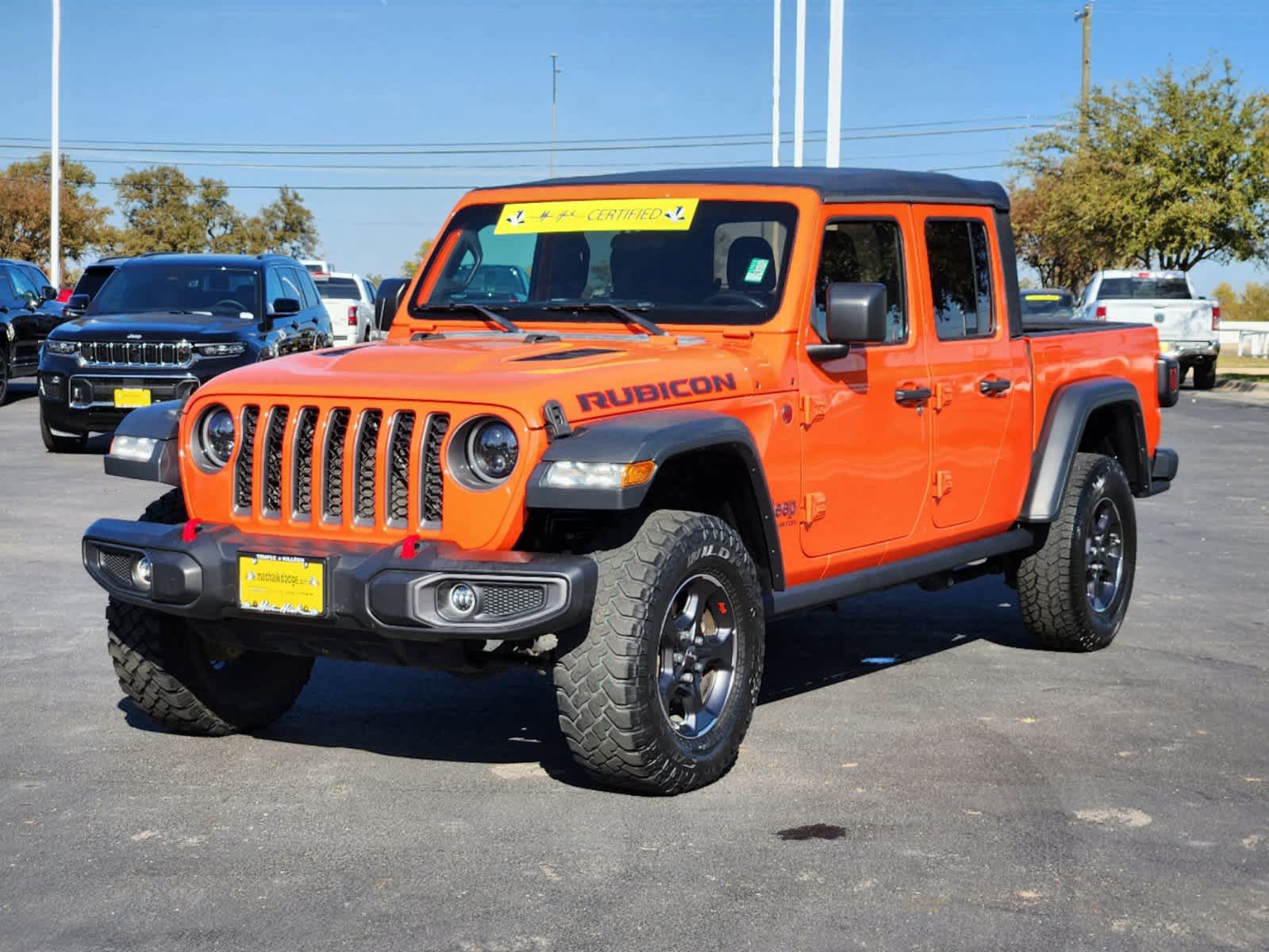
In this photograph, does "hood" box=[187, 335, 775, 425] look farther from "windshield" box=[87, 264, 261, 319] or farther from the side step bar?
"windshield" box=[87, 264, 261, 319]

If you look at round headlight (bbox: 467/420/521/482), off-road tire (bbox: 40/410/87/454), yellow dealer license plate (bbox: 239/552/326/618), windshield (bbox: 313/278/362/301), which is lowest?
off-road tire (bbox: 40/410/87/454)

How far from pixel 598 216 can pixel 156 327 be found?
10.1 metres

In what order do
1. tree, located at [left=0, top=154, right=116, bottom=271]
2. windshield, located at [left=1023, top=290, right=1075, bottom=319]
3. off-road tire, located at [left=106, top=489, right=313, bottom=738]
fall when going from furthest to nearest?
tree, located at [left=0, top=154, right=116, bottom=271] → windshield, located at [left=1023, top=290, right=1075, bottom=319] → off-road tire, located at [left=106, top=489, right=313, bottom=738]

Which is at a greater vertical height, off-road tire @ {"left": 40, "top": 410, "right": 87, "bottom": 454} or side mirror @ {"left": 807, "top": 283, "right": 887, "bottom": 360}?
side mirror @ {"left": 807, "top": 283, "right": 887, "bottom": 360}

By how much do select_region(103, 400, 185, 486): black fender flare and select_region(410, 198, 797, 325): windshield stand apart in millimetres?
1269

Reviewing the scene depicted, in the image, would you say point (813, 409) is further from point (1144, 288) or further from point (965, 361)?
point (1144, 288)

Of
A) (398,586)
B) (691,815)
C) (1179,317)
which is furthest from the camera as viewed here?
(1179,317)

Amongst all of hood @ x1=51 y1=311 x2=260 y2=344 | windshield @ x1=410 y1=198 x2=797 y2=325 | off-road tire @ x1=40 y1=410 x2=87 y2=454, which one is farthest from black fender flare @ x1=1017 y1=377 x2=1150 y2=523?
off-road tire @ x1=40 y1=410 x2=87 y2=454

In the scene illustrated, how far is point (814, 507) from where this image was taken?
590 cm

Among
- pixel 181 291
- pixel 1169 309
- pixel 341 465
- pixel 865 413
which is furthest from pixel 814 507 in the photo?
pixel 1169 309

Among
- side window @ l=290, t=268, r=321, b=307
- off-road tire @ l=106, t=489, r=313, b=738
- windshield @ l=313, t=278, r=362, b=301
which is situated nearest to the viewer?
off-road tire @ l=106, t=489, r=313, b=738

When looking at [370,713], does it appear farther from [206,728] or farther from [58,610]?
[58,610]

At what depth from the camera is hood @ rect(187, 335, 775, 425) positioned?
5051mm

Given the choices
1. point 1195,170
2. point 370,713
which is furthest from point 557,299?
point 1195,170
